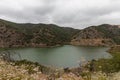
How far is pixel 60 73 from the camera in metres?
8.70

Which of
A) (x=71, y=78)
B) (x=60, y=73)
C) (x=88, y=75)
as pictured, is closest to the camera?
(x=71, y=78)

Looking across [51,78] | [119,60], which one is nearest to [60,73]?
[51,78]

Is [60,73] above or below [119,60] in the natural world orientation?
above

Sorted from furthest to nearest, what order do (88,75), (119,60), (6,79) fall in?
(119,60) → (88,75) → (6,79)

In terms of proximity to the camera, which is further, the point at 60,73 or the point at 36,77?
the point at 60,73

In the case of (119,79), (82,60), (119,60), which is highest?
(82,60)

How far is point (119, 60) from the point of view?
65.7m

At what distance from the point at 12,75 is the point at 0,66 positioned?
4.91 ft

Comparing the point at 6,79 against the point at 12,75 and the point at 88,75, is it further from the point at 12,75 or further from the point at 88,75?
the point at 88,75

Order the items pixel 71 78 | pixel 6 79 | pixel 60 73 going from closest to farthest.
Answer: pixel 6 79 → pixel 71 78 → pixel 60 73

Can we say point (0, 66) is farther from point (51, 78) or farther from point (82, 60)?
point (82, 60)

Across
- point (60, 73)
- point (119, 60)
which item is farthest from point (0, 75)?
point (119, 60)

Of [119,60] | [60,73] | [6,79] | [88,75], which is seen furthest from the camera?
[119,60]

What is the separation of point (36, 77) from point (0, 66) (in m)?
1.80
